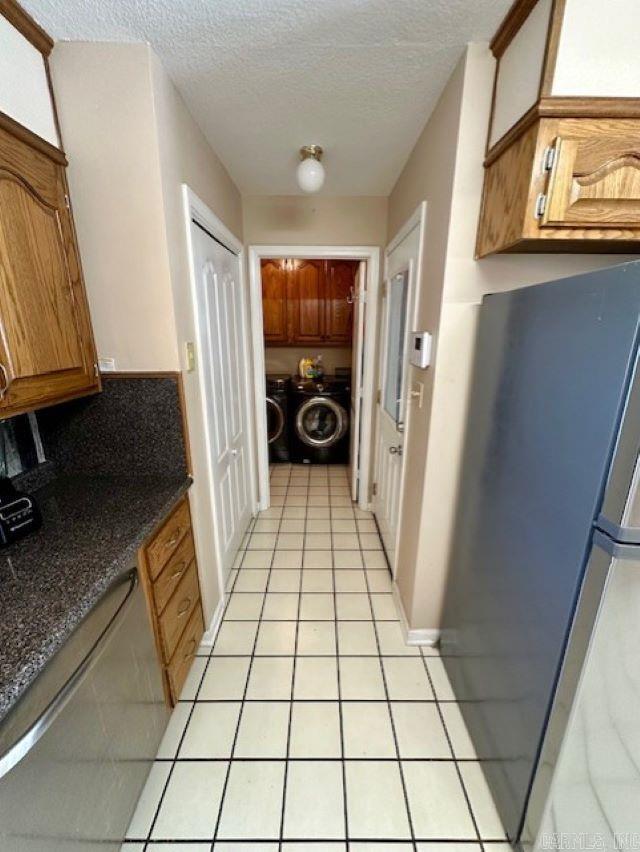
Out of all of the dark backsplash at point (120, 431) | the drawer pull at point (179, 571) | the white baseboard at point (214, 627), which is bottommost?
the white baseboard at point (214, 627)

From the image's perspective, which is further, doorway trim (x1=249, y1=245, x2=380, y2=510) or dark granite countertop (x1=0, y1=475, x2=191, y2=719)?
doorway trim (x1=249, y1=245, x2=380, y2=510)

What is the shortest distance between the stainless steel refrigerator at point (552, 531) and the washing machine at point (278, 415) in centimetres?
258

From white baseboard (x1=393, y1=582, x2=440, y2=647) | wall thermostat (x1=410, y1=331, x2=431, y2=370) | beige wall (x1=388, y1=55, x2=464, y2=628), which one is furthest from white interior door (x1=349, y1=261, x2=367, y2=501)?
white baseboard (x1=393, y1=582, x2=440, y2=647)

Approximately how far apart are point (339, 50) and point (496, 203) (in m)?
0.71

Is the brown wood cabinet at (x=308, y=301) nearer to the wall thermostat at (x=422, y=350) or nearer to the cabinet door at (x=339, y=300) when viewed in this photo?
the cabinet door at (x=339, y=300)

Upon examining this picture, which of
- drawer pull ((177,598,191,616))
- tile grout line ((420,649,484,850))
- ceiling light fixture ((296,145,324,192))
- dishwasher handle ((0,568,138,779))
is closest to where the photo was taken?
dishwasher handle ((0,568,138,779))

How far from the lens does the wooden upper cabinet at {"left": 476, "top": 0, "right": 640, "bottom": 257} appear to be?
85 centimetres

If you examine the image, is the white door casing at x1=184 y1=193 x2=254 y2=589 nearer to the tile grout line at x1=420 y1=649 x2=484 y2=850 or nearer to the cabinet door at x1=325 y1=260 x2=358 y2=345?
the tile grout line at x1=420 y1=649 x2=484 y2=850

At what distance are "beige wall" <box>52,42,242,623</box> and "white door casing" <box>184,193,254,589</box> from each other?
0.19 meters

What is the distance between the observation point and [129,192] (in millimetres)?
1170

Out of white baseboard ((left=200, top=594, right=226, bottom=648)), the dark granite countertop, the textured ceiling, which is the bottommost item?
white baseboard ((left=200, top=594, right=226, bottom=648))

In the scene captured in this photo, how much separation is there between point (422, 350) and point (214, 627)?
1664mm

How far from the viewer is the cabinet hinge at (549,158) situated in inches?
35.2

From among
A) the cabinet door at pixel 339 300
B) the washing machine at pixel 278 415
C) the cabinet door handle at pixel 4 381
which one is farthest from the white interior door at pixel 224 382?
the cabinet door at pixel 339 300
